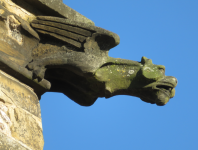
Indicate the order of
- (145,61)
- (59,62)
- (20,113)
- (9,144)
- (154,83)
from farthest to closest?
(145,61) < (154,83) < (59,62) < (20,113) < (9,144)

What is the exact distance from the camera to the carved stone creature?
3.41 meters

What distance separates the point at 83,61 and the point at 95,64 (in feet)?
0.40

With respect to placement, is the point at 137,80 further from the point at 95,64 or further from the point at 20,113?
the point at 20,113

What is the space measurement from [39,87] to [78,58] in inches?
17.2

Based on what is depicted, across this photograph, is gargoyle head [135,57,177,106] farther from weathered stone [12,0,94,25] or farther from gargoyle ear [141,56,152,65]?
weathered stone [12,0,94,25]

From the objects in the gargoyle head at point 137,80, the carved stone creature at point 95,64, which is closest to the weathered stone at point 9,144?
the carved stone creature at point 95,64

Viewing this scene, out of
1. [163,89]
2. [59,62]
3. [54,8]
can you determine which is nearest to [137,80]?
[163,89]

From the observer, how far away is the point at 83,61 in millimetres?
3373

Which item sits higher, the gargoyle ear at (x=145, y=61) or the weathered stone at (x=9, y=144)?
the gargoyle ear at (x=145, y=61)

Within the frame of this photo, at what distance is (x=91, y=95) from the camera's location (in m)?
3.78

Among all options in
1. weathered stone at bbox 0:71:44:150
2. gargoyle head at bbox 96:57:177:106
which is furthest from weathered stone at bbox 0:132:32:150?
gargoyle head at bbox 96:57:177:106

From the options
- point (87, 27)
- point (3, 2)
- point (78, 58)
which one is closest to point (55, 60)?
point (78, 58)

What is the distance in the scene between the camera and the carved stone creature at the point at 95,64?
134 inches

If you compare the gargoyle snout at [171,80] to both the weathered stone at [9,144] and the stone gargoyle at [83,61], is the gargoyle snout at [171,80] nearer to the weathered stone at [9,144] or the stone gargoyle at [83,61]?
the stone gargoyle at [83,61]
